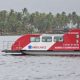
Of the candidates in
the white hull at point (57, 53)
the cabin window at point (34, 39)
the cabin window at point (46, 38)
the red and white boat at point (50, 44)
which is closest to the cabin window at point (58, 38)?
the red and white boat at point (50, 44)

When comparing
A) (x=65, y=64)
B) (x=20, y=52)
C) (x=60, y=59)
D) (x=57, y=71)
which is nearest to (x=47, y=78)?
(x=57, y=71)

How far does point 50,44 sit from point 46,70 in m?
15.1

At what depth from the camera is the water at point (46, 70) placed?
138 ft

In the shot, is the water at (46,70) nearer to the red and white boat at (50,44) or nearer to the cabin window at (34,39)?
the red and white boat at (50,44)

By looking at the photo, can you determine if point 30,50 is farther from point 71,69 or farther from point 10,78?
point 10,78

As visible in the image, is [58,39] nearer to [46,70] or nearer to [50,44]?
[50,44]

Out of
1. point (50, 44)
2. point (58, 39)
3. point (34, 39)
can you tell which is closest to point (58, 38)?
point (58, 39)

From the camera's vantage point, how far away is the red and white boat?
205ft

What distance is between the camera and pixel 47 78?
1625 inches

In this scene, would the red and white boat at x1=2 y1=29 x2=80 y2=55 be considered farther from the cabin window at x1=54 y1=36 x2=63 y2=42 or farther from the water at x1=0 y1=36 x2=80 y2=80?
the water at x1=0 y1=36 x2=80 y2=80

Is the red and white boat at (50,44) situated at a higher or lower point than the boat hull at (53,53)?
higher

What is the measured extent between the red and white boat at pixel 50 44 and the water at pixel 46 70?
94 cm

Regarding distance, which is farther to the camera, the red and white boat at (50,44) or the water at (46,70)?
the red and white boat at (50,44)

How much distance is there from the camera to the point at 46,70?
158ft
